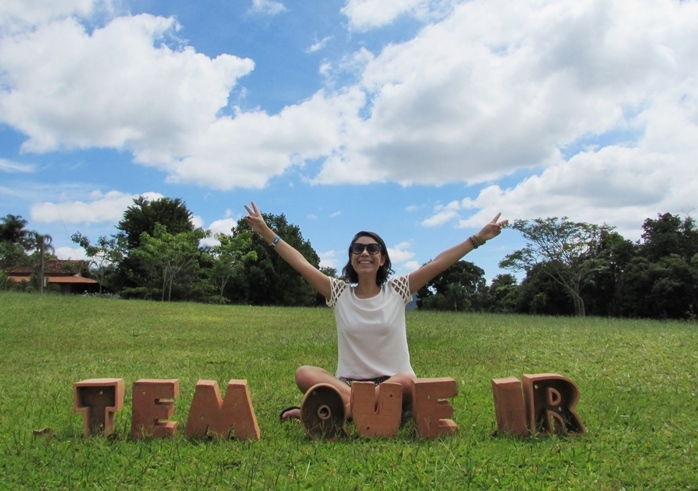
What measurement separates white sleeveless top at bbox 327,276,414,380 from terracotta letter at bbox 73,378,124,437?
1.54 metres

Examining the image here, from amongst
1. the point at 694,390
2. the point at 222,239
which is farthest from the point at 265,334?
the point at 222,239

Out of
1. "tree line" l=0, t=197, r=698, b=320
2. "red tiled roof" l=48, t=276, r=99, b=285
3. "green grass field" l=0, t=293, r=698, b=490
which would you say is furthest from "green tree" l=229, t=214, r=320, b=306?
"green grass field" l=0, t=293, r=698, b=490

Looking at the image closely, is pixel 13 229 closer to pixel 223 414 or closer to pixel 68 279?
pixel 68 279

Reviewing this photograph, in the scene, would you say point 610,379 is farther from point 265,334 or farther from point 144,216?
point 144,216

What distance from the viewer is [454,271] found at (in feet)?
170

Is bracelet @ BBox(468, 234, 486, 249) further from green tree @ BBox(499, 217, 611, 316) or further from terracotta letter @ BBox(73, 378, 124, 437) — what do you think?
green tree @ BBox(499, 217, 611, 316)

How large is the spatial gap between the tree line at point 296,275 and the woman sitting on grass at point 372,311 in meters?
29.1

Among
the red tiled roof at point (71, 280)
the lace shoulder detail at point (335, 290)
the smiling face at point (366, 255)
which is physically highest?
the red tiled roof at point (71, 280)

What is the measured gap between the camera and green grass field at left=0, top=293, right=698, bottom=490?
10.6ft

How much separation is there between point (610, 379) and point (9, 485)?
6.18 meters

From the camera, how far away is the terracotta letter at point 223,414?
3.90m

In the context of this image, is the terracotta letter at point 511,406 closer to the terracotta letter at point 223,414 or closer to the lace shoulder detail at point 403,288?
the lace shoulder detail at point 403,288

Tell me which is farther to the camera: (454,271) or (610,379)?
(454,271)

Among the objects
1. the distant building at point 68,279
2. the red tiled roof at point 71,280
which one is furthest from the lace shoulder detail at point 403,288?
the red tiled roof at point 71,280
